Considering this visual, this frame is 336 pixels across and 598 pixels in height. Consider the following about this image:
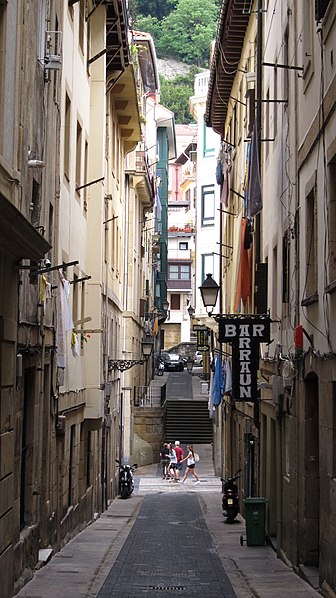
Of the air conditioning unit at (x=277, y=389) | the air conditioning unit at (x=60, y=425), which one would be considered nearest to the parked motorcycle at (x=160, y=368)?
the air conditioning unit at (x=60, y=425)

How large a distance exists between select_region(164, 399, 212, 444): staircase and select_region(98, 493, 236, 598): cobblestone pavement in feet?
69.2

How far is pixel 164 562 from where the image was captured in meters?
19.1

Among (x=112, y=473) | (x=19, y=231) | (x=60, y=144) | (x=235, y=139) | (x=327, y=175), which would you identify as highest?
(x=235, y=139)

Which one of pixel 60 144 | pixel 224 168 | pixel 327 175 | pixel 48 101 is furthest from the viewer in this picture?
pixel 224 168

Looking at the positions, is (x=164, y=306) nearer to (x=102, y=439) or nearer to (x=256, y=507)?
(x=102, y=439)

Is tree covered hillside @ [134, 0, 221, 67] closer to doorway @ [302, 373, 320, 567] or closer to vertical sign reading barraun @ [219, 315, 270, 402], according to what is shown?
vertical sign reading barraun @ [219, 315, 270, 402]

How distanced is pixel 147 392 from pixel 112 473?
1859cm

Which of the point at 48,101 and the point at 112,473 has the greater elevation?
the point at 48,101

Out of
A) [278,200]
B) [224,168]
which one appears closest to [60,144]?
[278,200]

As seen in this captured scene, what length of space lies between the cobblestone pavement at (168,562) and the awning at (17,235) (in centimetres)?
523

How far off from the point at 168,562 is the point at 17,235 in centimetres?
966

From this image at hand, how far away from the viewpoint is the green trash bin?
21.3 meters

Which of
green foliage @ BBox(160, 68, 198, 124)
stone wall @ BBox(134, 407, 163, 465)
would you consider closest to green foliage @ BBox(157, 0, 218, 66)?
green foliage @ BBox(160, 68, 198, 124)

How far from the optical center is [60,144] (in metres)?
19.7
